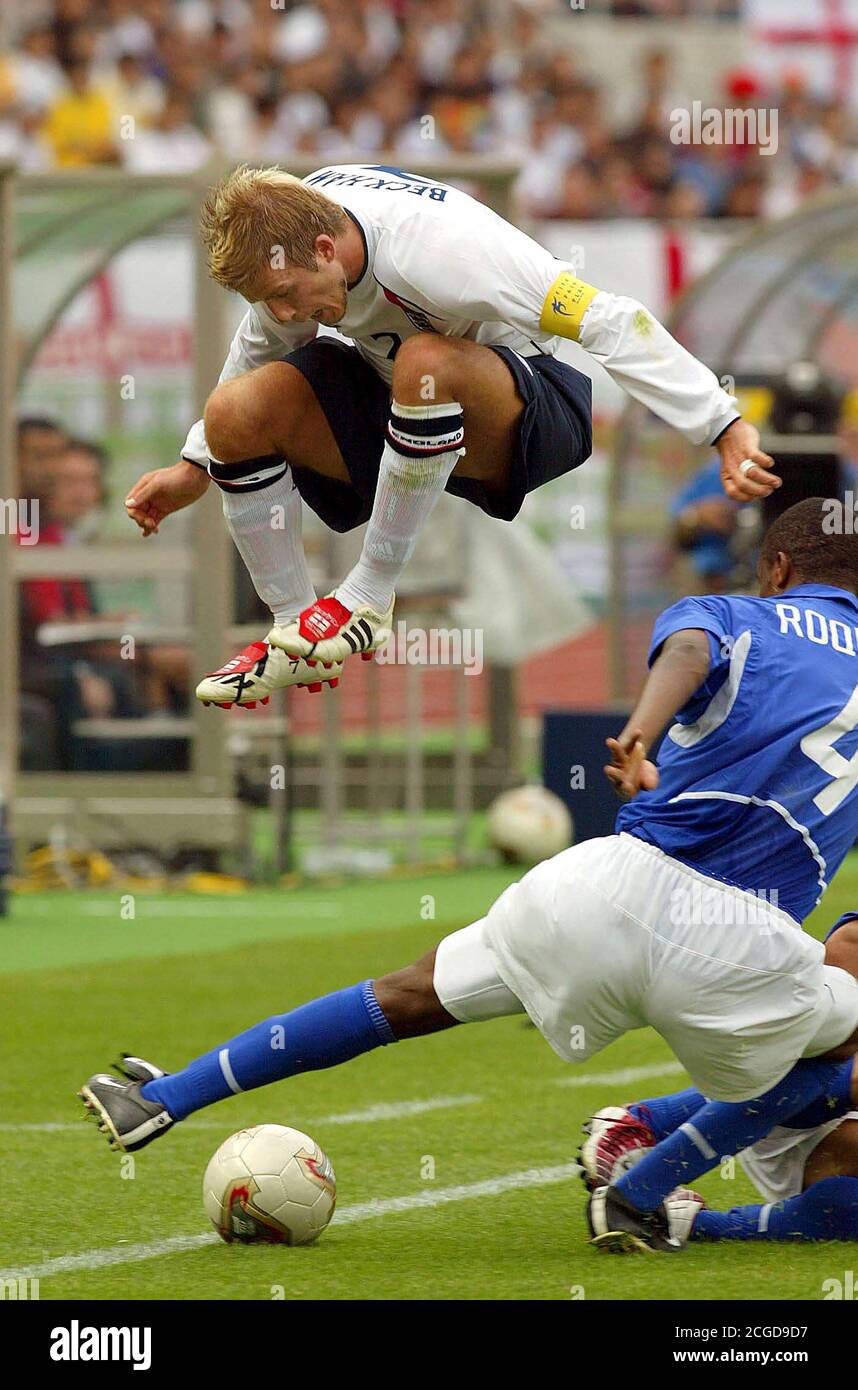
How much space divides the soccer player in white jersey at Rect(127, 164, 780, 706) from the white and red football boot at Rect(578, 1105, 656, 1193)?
1.17 m

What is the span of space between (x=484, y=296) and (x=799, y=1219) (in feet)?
6.75

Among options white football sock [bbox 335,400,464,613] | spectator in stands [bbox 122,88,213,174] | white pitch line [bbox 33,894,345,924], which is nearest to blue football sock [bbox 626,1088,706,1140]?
white football sock [bbox 335,400,464,613]

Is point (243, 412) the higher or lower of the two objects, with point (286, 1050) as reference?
higher

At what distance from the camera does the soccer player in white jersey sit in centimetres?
470

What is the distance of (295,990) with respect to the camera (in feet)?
28.8

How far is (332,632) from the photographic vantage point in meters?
5.16

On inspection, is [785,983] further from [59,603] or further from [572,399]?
[59,603]

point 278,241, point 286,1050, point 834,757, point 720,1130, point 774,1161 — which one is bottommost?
point 774,1161

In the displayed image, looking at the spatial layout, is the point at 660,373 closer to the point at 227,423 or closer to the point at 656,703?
the point at 656,703

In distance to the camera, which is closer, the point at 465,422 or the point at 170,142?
the point at 465,422

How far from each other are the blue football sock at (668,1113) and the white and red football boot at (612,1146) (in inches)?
1.0

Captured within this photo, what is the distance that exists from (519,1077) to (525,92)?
14458 mm

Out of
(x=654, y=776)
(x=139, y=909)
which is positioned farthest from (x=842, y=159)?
(x=654, y=776)

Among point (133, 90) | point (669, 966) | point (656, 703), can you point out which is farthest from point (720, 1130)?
point (133, 90)
